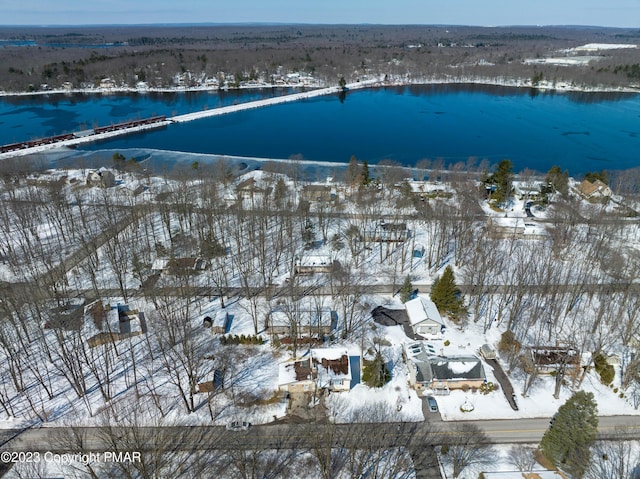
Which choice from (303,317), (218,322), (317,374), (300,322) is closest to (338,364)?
(317,374)

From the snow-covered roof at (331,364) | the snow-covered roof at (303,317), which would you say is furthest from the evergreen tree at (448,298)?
the snow-covered roof at (331,364)

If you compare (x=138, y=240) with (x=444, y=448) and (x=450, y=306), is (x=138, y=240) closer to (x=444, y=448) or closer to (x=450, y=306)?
(x=450, y=306)

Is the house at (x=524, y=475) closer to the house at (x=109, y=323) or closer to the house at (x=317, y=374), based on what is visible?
the house at (x=317, y=374)

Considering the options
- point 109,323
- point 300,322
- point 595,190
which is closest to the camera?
point 300,322

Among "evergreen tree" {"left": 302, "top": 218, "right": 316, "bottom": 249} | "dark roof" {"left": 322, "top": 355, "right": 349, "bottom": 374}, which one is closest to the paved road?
"dark roof" {"left": 322, "top": 355, "right": 349, "bottom": 374}

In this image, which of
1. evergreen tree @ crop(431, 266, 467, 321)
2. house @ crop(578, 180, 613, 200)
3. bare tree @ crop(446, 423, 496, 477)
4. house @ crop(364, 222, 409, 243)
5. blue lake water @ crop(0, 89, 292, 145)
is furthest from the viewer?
blue lake water @ crop(0, 89, 292, 145)

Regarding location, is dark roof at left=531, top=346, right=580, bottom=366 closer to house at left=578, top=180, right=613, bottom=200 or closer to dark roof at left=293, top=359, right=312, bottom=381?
dark roof at left=293, top=359, right=312, bottom=381

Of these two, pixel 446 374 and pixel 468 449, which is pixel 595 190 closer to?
pixel 446 374
